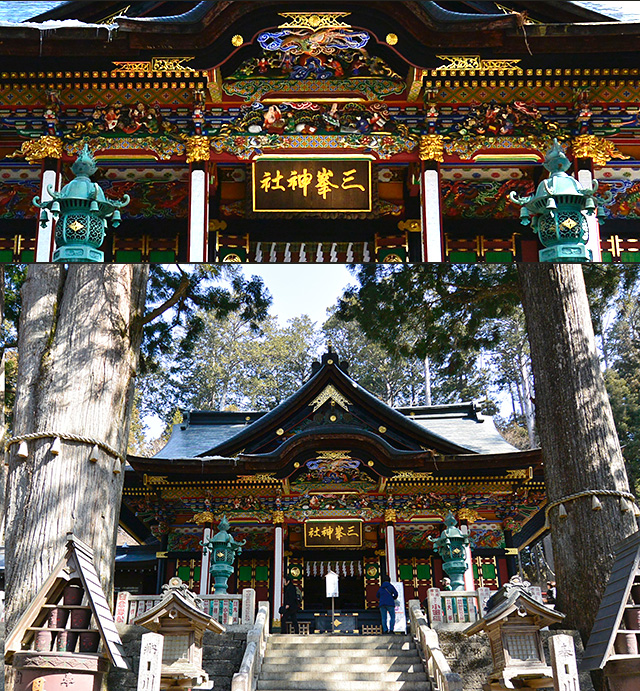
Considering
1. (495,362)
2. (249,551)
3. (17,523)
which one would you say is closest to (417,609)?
(249,551)

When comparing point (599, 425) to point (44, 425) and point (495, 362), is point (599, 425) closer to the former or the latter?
point (44, 425)

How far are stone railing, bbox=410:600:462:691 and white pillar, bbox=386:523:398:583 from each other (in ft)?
8.85

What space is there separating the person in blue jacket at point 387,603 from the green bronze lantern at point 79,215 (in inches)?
325

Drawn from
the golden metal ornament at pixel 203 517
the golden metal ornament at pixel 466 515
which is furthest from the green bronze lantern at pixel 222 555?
the golden metal ornament at pixel 466 515

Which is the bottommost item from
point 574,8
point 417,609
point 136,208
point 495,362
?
point 417,609

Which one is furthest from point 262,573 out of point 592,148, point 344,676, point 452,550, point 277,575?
point 592,148

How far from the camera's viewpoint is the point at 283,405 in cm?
1416

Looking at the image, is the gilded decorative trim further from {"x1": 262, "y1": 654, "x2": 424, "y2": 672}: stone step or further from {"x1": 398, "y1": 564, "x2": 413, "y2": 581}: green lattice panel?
{"x1": 398, "y1": 564, "x2": 413, "y2": 581}: green lattice panel

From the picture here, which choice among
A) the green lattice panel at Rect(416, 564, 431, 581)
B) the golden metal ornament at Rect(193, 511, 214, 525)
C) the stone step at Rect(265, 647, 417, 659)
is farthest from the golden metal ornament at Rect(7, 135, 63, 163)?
the green lattice panel at Rect(416, 564, 431, 581)

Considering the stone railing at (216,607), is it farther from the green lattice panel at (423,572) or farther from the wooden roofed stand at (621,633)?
the wooden roofed stand at (621,633)

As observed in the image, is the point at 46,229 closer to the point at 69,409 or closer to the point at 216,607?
the point at 69,409

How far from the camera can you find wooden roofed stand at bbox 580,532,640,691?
169 inches

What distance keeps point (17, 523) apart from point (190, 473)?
245 inches

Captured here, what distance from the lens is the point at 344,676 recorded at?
934 centimetres
